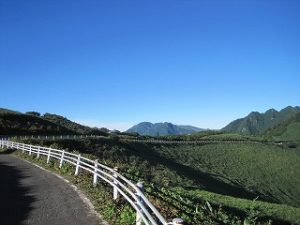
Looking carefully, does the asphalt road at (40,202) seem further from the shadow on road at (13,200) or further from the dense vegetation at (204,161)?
the dense vegetation at (204,161)

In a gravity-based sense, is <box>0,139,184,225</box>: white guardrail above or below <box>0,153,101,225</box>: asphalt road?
above

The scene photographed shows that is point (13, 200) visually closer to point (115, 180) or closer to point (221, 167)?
point (115, 180)

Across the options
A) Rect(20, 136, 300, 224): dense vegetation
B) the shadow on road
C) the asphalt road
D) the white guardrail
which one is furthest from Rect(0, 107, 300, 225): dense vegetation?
the asphalt road

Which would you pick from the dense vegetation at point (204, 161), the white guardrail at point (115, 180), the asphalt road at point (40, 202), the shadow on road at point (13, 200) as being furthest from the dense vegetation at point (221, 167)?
the shadow on road at point (13, 200)

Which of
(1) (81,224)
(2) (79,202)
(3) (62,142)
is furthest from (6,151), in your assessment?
(1) (81,224)

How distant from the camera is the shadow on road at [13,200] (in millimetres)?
13398

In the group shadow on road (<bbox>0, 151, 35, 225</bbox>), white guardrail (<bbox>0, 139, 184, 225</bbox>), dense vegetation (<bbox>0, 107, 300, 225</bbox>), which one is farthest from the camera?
dense vegetation (<bbox>0, 107, 300, 225</bbox>)

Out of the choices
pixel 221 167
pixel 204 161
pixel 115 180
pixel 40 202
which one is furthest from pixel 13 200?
pixel 204 161

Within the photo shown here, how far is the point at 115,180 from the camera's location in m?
15.1

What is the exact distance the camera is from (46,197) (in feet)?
55.6

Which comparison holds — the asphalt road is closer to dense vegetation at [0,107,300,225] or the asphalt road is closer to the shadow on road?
the shadow on road

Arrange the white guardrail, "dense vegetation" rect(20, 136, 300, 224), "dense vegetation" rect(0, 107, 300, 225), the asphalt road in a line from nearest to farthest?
the white guardrail < the asphalt road < "dense vegetation" rect(20, 136, 300, 224) < "dense vegetation" rect(0, 107, 300, 225)

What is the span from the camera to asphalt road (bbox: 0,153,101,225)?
1312 centimetres

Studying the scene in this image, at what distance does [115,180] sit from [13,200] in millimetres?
4096
